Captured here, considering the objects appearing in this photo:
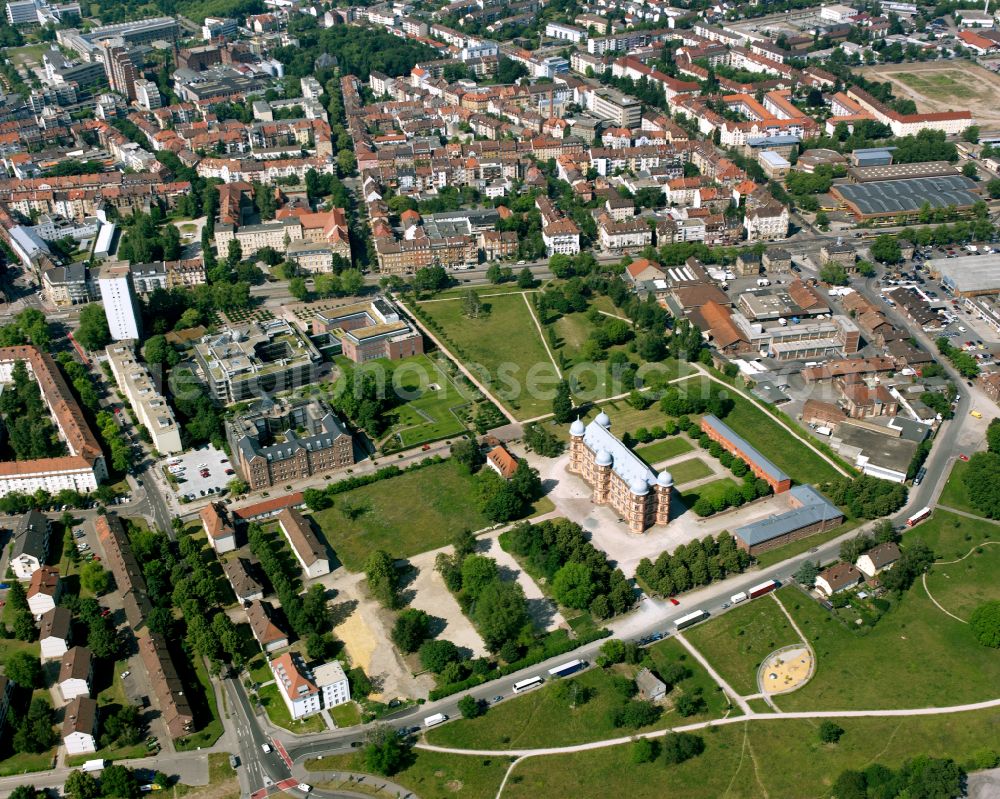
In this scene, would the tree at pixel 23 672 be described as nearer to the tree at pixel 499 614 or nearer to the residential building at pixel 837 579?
the tree at pixel 499 614

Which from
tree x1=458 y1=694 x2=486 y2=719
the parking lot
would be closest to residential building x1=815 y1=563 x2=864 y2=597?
tree x1=458 y1=694 x2=486 y2=719

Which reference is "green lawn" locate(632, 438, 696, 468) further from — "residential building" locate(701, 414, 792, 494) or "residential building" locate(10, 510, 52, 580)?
"residential building" locate(10, 510, 52, 580)

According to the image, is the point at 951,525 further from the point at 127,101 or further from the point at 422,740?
the point at 127,101

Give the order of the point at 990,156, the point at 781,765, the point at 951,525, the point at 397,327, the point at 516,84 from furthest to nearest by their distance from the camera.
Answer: the point at 516,84
the point at 990,156
the point at 397,327
the point at 951,525
the point at 781,765

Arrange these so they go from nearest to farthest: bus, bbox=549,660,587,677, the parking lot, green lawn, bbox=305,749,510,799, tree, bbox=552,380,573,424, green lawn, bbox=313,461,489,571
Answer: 1. green lawn, bbox=305,749,510,799
2. bus, bbox=549,660,587,677
3. green lawn, bbox=313,461,489,571
4. the parking lot
5. tree, bbox=552,380,573,424

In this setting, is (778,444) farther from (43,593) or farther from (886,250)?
(43,593)

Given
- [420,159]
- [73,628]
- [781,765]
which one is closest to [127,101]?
[420,159]
